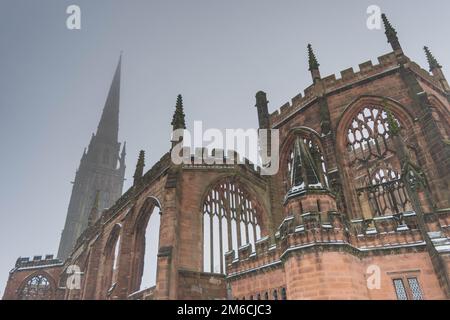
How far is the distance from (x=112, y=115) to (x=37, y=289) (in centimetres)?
4366

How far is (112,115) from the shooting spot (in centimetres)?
6756

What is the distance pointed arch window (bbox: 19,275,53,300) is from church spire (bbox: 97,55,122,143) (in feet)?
121

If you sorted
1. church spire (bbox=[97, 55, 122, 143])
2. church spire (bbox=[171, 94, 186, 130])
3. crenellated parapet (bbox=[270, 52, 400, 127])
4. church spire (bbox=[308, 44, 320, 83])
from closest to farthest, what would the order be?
crenellated parapet (bbox=[270, 52, 400, 127])
church spire (bbox=[308, 44, 320, 83])
church spire (bbox=[171, 94, 186, 130])
church spire (bbox=[97, 55, 122, 143])

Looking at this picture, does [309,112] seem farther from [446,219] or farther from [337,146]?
[446,219]

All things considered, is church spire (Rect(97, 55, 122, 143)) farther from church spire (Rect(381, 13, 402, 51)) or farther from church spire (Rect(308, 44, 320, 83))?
church spire (Rect(381, 13, 402, 51))

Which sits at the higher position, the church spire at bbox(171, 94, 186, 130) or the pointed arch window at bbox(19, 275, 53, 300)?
the church spire at bbox(171, 94, 186, 130)

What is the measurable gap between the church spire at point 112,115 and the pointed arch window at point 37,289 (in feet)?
121

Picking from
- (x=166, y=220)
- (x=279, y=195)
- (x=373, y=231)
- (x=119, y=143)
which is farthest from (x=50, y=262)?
(x=119, y=143)

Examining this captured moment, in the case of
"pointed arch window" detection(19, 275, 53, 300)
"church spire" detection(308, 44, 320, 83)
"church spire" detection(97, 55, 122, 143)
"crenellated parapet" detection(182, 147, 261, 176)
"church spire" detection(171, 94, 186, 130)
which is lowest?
"pointed arch window" detection(19, 275, 53, 300)

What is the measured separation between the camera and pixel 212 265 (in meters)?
14.7

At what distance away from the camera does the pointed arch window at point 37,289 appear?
93.7ft

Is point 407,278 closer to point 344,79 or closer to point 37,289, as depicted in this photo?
point 344,79

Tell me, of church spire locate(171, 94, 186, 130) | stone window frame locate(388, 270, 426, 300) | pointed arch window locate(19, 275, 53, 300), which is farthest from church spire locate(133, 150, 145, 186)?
pointed arch window locate(19, 275, 53, 300)

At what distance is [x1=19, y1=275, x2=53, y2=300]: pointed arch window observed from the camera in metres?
28.5
